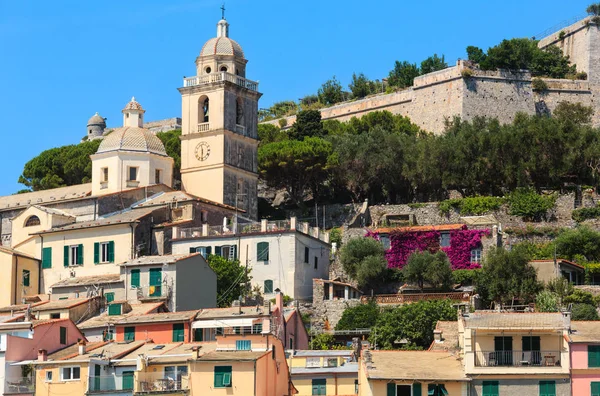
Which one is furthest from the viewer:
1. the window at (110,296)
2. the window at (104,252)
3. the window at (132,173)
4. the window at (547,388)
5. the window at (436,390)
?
the window at (132,173)

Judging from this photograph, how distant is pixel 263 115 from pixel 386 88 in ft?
39.1

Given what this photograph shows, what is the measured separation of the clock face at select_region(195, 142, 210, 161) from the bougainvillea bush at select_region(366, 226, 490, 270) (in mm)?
13483

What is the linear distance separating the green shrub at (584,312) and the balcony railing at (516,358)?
17936mm

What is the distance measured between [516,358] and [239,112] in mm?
44061

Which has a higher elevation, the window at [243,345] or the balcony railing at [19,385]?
the window at [243,345]

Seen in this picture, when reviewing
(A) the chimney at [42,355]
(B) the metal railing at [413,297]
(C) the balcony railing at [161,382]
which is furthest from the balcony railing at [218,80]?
(C) the balcony railing at [161,382]

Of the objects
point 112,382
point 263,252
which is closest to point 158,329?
point 112,382

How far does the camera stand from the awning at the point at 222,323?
178 feet

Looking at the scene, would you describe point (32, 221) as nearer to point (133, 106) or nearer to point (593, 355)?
point (133, 106)

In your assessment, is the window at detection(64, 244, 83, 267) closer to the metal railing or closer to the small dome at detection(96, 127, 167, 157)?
the small dome at detection(96, 127, 167, 157)

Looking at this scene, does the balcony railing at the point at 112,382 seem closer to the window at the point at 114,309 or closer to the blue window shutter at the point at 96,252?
the window at the point at 114,309

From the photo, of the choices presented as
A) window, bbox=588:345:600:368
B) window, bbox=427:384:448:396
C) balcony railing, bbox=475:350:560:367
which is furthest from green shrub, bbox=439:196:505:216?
window, bbox=427:384:448:396

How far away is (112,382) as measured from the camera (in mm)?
49688

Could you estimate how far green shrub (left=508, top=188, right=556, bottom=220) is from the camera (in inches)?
3282
